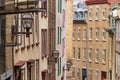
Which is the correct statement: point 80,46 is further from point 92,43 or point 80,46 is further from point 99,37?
point 99,37

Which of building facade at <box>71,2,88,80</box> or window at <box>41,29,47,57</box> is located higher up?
window at <box>41,29,47,57</box>

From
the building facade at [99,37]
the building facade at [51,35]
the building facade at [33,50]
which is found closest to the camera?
the building facade at [33,50]

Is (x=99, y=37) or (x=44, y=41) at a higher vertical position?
(x=44, y=41)

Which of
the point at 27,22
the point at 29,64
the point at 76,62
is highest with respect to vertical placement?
the point at 27,22

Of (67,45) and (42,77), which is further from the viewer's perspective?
(67,45)

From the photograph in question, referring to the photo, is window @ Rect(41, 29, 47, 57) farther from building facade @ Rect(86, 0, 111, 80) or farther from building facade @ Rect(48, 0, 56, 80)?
building facade @ Rect(86, 0, 111, 80)

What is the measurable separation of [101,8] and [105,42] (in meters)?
3.57

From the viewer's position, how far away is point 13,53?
16.7 meters

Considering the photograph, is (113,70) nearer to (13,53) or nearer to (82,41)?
(82,41)

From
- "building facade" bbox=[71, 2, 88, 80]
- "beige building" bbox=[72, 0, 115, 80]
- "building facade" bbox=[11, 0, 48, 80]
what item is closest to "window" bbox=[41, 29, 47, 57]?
"building facade" bbox=[11, 0, 48, 80]

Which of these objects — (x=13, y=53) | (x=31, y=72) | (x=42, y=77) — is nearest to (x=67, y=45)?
(x=42, y=77)

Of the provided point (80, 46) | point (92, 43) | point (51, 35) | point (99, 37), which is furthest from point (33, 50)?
point (80, 46)

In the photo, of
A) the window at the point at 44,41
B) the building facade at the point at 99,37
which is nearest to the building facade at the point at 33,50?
the window at the point at 44,41

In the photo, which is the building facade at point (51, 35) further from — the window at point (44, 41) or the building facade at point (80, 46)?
the building facade at point (80, 46)
